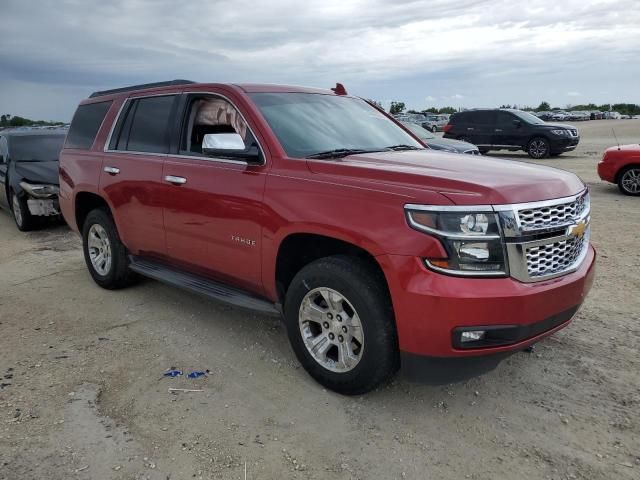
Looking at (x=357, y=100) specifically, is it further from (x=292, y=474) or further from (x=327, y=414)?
(x=292, y=474)

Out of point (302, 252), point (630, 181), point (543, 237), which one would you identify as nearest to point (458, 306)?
point (543, 237)

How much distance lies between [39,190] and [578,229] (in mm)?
7911

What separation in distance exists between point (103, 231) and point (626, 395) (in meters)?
4.64

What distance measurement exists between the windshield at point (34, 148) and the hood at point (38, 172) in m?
0.24

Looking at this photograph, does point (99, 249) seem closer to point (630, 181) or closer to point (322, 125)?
point (322, 125)

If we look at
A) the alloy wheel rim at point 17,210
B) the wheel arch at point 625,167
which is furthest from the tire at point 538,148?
the alloy wheel rim at point 17,210

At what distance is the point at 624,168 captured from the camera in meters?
10.7

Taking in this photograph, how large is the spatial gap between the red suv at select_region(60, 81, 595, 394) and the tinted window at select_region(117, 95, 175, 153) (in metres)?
0.02

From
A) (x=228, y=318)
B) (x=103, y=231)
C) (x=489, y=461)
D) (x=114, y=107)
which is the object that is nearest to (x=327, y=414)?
(x=489, y=461)

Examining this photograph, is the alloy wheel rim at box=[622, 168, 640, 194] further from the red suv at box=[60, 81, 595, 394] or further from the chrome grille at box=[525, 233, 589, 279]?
the chrome grille at box=[525, 233, 589, 279]

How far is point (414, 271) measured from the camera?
9.26 ft

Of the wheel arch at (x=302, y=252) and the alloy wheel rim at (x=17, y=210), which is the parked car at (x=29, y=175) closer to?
the alloy wheel rim at (x=17, y=210)

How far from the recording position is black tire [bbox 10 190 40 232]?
28.2 ft

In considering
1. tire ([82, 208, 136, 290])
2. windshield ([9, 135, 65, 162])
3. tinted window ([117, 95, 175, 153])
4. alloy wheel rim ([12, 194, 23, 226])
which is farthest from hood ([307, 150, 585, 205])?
windshield ([9, 135, 65, 162])
